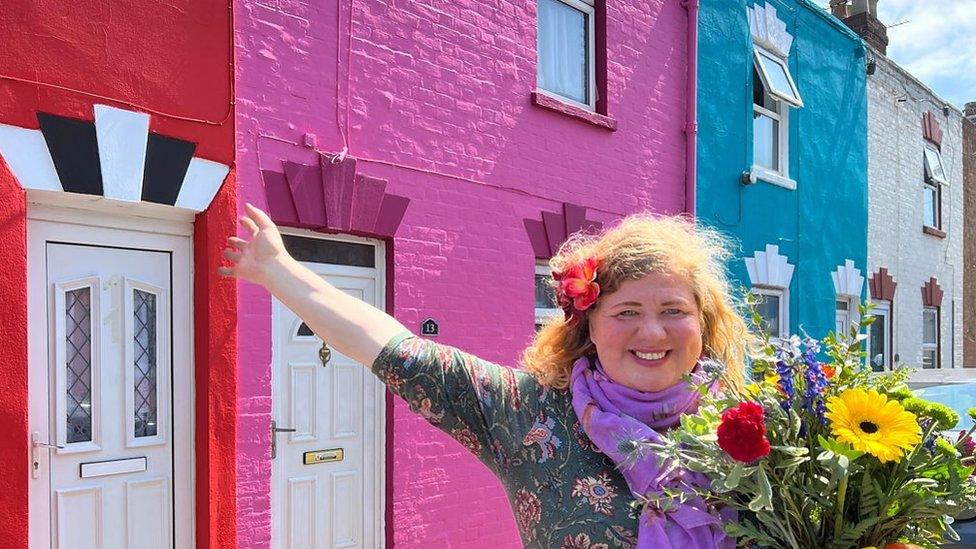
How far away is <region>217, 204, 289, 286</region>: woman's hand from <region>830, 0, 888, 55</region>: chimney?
11.9 m

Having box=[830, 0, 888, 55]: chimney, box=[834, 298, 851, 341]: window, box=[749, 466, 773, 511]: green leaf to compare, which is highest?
box=[830, 0, 888, 55]: chimney

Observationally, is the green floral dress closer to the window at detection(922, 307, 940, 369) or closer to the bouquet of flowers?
the bouquet of flowers

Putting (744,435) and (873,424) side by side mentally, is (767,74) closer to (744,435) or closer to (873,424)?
(873,424)

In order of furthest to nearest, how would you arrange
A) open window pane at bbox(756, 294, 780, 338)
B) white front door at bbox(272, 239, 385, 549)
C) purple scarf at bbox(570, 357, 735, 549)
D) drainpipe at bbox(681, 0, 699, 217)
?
open window pane at bbox(756, 294, 780, 338) < drainpipe at bbox(681, 0, 699, 217) < white front door at bbox(272, 239, 385, 549) < purple scarf at bbox(570, 357, 735, 549)

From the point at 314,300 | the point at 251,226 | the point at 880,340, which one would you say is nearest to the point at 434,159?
the point at 251,226

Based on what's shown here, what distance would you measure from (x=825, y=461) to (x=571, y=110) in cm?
514

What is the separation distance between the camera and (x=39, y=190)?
11.8 feet

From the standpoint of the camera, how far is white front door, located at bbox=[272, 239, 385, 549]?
Answer: 4.71 meters

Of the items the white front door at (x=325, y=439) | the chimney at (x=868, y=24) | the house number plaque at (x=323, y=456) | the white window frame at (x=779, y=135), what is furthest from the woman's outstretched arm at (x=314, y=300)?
the chimney at (x=868, y=24)

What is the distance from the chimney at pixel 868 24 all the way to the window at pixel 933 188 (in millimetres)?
1927

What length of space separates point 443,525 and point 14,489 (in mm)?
2672

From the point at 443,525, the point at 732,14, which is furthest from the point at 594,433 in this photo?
the point at 732,14

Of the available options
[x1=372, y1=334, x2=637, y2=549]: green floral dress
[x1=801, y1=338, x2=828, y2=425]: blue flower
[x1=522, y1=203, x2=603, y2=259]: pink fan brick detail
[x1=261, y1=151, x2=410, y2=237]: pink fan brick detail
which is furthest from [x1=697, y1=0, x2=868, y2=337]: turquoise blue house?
[x1=801, y1=338, x2=828, y2=425]: blue flower

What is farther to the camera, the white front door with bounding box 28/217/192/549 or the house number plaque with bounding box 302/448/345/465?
the house number plaque with bounding box 302/448/345/465
